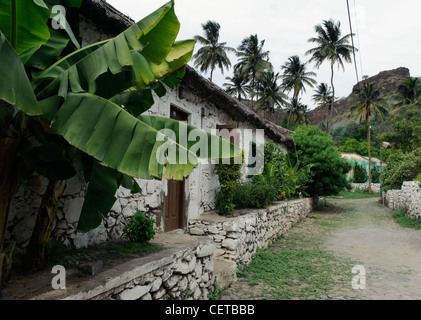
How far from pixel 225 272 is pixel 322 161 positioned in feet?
36.8

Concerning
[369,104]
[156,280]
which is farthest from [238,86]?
[156,280]

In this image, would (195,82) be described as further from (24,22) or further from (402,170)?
(402,170)

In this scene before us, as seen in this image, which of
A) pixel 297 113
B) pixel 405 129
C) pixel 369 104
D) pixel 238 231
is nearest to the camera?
pixel 238 231

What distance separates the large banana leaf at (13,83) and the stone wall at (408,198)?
558 inches

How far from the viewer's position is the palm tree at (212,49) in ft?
107

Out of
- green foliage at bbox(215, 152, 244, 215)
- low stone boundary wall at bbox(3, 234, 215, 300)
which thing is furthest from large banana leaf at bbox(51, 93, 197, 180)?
green foliage at bbox(215, 152, 244, 215)

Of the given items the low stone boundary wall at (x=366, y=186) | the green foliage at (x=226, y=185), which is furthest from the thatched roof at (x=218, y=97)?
the low stone boundary wall at (x=366, y=186)

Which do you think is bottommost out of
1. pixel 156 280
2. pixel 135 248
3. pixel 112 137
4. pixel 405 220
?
pixel 405 220

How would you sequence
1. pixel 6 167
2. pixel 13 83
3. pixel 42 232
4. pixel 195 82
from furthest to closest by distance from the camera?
pixel 195 82
pixel 42 232
pixel 6 167
pixel 13 83

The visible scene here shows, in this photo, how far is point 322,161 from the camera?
1484cm

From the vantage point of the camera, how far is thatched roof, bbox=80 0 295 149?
3646 millimetres

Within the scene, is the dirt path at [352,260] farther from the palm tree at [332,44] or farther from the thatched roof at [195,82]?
the palm tree at [332,44]

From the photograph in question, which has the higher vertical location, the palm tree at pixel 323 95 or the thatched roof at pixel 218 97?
the palm tree at pixel 323 95
